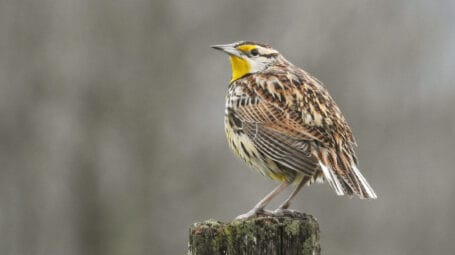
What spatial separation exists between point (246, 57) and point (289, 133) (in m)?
0.94

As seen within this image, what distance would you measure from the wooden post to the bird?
91cm

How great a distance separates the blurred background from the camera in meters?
16.5

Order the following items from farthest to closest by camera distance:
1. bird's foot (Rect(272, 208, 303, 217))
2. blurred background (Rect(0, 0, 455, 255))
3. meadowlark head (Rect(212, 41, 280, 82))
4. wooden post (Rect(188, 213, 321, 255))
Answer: blurred background (Rect(0, 0, 455, 255)), meadowlark head (Rect(212, 41, 280, 82)), bird's foot (Rect(272, 208, 303, 217)), wooden post (Rect(188, 213, 321, 255))

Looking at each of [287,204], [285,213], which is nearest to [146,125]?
[287,204]

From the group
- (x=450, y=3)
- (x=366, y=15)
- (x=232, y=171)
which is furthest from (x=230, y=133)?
(x=450, y=3)

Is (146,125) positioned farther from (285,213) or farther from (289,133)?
(285,213)

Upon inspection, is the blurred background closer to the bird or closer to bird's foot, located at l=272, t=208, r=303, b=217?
the bird

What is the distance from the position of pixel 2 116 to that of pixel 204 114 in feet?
9.42

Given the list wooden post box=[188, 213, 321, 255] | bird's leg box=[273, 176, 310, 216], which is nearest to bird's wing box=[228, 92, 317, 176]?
bird's leg box=[273, 176, 310, 216]

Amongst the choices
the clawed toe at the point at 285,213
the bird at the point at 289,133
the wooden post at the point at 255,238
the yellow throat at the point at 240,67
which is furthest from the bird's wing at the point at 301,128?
the wooden post at the point at 255,238

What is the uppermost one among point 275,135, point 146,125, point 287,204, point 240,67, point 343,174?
point 240,67

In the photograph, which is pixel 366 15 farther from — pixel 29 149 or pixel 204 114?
pixel 29 149

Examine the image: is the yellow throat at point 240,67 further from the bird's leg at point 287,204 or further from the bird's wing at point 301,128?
the bird's leg at point 287,204

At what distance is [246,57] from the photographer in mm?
7914
